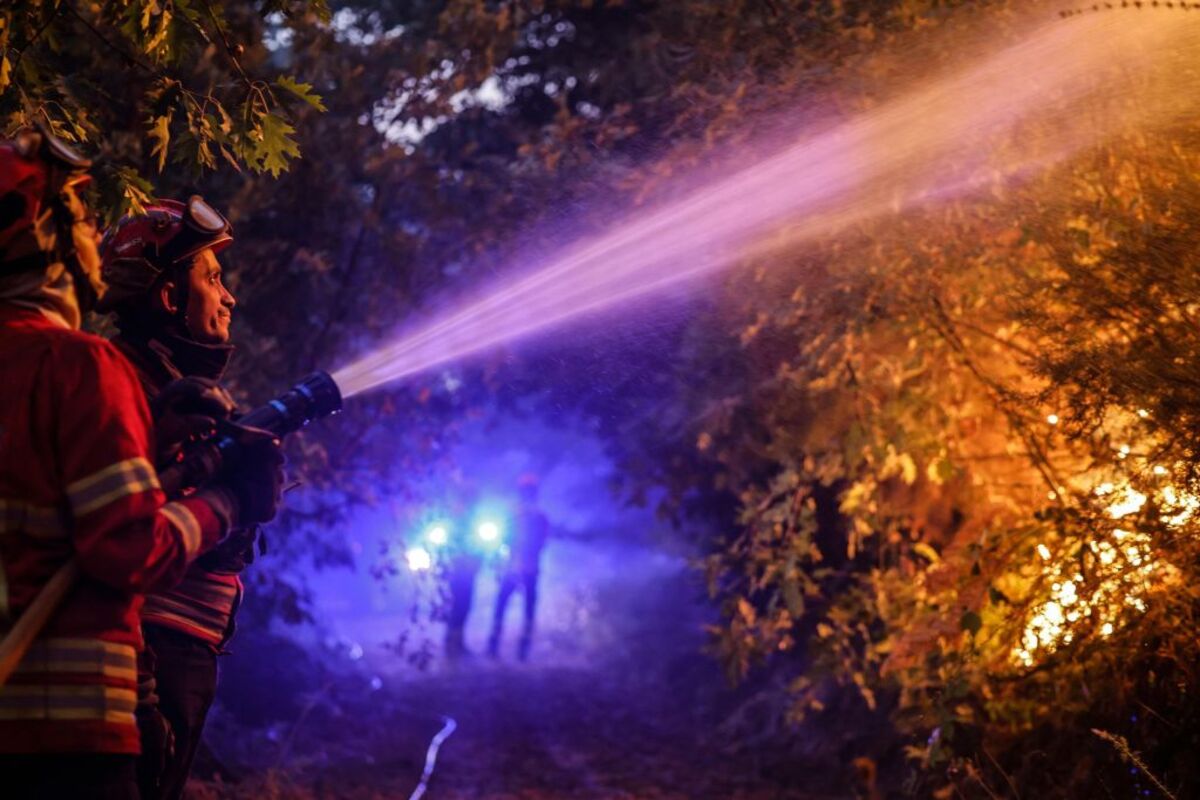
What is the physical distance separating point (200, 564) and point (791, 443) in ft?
16.3

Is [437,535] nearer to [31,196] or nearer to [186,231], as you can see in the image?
[186,231]

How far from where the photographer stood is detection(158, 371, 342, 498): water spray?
2807 millimetres

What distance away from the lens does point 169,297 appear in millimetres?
3311

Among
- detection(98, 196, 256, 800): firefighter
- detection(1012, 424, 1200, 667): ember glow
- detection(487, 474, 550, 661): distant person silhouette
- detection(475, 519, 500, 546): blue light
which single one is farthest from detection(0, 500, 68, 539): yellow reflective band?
detection(475, 519, 500, 546): blue light

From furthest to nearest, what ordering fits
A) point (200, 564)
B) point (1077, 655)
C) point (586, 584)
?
1. point (586, 584)
2. point (1077, 655)
3. point (200, 564)

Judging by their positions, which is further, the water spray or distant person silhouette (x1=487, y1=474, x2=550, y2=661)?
distant person silhouette (x1=487, y1=474, x2=550, y2=661)

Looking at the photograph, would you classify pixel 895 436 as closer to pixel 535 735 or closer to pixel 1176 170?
pixel 1176 170

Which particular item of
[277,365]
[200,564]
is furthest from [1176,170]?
[277,365]

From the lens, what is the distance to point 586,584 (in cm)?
2325

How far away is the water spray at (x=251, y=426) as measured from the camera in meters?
2.81

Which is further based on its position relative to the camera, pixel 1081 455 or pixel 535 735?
pixel 535 735

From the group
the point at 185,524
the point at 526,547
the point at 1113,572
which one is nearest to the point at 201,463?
the point at 185,524

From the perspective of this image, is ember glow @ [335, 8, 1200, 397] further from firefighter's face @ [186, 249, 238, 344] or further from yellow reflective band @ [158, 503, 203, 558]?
yellow reflective band @ [158, 503, 203, 558]

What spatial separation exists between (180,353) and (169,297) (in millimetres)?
187
